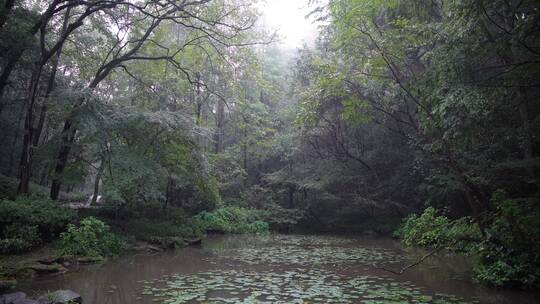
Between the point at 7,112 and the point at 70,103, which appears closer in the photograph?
the point at 70,103

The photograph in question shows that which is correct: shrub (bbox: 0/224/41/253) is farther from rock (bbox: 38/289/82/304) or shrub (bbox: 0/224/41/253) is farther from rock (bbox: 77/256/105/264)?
rock (bbox: 38/289/82/304)

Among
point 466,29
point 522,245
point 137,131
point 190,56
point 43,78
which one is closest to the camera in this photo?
point 522,245

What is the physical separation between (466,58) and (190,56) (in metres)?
9.77

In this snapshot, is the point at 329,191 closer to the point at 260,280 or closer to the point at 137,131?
the point at 137,131

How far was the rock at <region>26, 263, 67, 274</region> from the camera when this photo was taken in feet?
24.8

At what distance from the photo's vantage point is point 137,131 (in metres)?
12.0

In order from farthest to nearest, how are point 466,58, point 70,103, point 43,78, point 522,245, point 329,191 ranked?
point 329,191
point 43,78
point 70,103
point 466,58
point 522,245

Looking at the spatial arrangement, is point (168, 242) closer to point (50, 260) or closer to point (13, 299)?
point (50, 260)

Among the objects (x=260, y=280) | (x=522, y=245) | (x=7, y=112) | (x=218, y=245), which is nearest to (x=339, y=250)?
(x=218, y=245)

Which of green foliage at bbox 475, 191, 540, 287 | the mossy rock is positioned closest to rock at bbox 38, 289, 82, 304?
the mossy rock

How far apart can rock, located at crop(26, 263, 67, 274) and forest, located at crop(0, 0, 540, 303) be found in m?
0.03

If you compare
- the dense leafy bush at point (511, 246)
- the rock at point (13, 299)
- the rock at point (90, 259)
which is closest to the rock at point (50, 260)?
the rock at point (90, 259)

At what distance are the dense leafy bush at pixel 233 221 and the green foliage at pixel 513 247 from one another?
11818 mm

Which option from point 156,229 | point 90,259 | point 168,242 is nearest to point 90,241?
point 90,259
